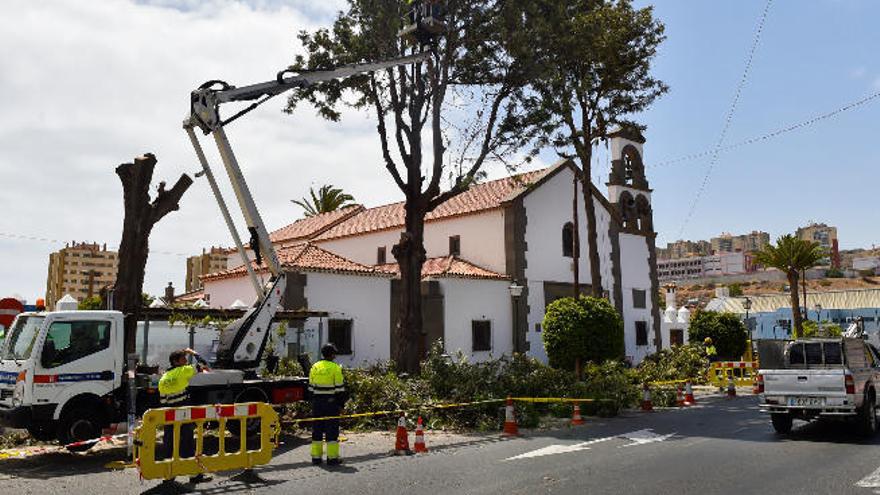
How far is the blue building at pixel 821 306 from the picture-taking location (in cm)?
6806

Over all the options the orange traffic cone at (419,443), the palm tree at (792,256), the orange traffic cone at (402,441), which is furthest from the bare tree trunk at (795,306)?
the orange traffic cone at (402,441)

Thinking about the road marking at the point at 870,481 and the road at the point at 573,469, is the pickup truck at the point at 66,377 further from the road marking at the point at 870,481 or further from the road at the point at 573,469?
the road marking at the point at 870,481

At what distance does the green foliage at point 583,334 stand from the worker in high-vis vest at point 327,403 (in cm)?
1350

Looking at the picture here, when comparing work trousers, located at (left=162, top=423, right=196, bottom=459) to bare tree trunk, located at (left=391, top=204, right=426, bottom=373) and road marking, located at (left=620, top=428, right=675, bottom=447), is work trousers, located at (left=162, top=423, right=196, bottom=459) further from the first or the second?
bare tree trunk, located at (left=391, top=204, right=426, bottom=373)

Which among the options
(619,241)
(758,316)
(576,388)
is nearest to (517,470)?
(576,388)

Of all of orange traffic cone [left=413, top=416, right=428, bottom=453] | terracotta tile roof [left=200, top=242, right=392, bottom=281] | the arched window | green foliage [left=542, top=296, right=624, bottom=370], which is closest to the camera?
orange traffic cone [left=413, top=416, right=428, bottom=453]

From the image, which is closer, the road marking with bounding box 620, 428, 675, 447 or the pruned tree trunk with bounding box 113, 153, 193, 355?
the road marking with bounding box 620, 428, 675, 447

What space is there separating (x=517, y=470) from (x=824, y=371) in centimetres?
687

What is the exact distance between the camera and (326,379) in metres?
10.6

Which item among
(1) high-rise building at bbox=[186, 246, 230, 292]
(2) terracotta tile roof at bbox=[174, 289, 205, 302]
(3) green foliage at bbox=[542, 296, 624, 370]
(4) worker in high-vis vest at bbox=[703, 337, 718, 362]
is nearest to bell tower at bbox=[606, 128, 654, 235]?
(4) worker in high-vis vest at bbox=[703, 337, 718, 362]

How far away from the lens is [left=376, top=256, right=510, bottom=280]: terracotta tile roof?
27406 millimetres

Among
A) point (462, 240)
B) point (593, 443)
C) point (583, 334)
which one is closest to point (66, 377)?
point (593, 443)

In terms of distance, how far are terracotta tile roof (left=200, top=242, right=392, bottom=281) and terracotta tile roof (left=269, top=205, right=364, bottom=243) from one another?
9852 millimetres

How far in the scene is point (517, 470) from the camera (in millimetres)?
9570
